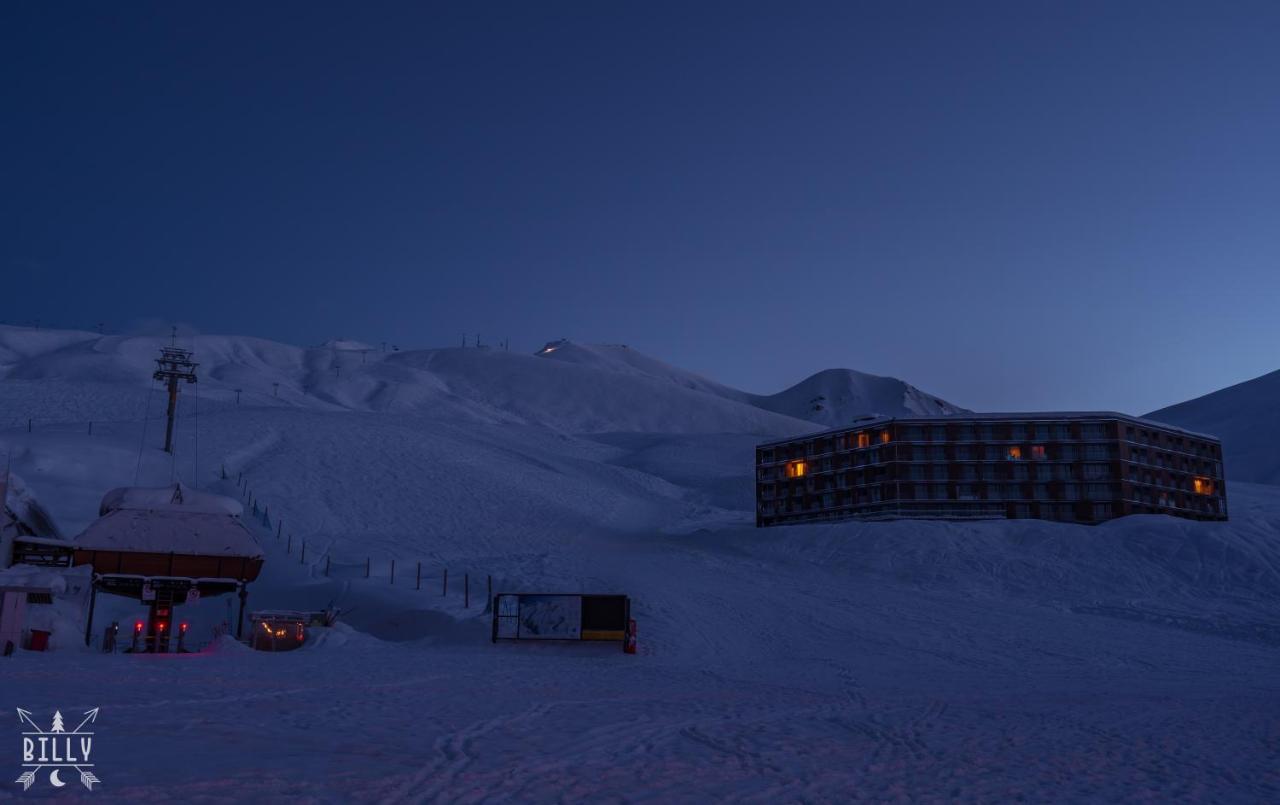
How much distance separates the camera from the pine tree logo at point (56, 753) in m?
10.3

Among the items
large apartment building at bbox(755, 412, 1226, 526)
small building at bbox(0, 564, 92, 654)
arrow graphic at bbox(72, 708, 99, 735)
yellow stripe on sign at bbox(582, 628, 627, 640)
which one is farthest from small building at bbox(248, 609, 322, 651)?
large apartment building at bbox(755, 412, 1226, 526)

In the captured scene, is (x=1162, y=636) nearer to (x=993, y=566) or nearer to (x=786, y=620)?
(x=786, y=620)

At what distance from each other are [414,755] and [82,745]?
171 inches

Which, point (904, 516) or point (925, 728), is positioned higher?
point (904, 516)

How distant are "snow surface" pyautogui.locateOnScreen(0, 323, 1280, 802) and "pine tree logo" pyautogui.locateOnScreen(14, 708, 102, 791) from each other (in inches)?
9.1

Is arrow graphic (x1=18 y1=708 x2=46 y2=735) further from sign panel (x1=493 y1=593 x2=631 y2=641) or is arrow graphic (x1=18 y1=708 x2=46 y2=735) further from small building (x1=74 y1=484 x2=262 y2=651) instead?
small building (x1=74 y1=484 x2=262 y2=651)

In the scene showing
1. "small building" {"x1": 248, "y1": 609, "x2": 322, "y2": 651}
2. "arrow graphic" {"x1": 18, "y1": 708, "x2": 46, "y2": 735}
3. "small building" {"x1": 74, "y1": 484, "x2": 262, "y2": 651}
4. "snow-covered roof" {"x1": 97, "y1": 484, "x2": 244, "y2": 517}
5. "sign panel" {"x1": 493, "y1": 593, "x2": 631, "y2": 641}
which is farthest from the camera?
"snow-covered roof" {"x1": 97, "y1": 484, "x2": 244, "y2": 517}

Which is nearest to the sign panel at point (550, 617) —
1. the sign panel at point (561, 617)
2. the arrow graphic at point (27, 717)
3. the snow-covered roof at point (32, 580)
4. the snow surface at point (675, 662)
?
the sign panel at point (561, 617)

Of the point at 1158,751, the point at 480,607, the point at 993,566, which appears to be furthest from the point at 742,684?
the point at 993,566

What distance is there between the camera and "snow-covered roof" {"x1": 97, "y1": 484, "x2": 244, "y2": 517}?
41.7m

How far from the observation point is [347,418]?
373 feet

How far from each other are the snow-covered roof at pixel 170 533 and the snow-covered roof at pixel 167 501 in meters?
0.20

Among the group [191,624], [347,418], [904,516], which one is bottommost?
[191,624]

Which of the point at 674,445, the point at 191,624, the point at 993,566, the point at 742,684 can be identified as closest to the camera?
the point at 742,684
